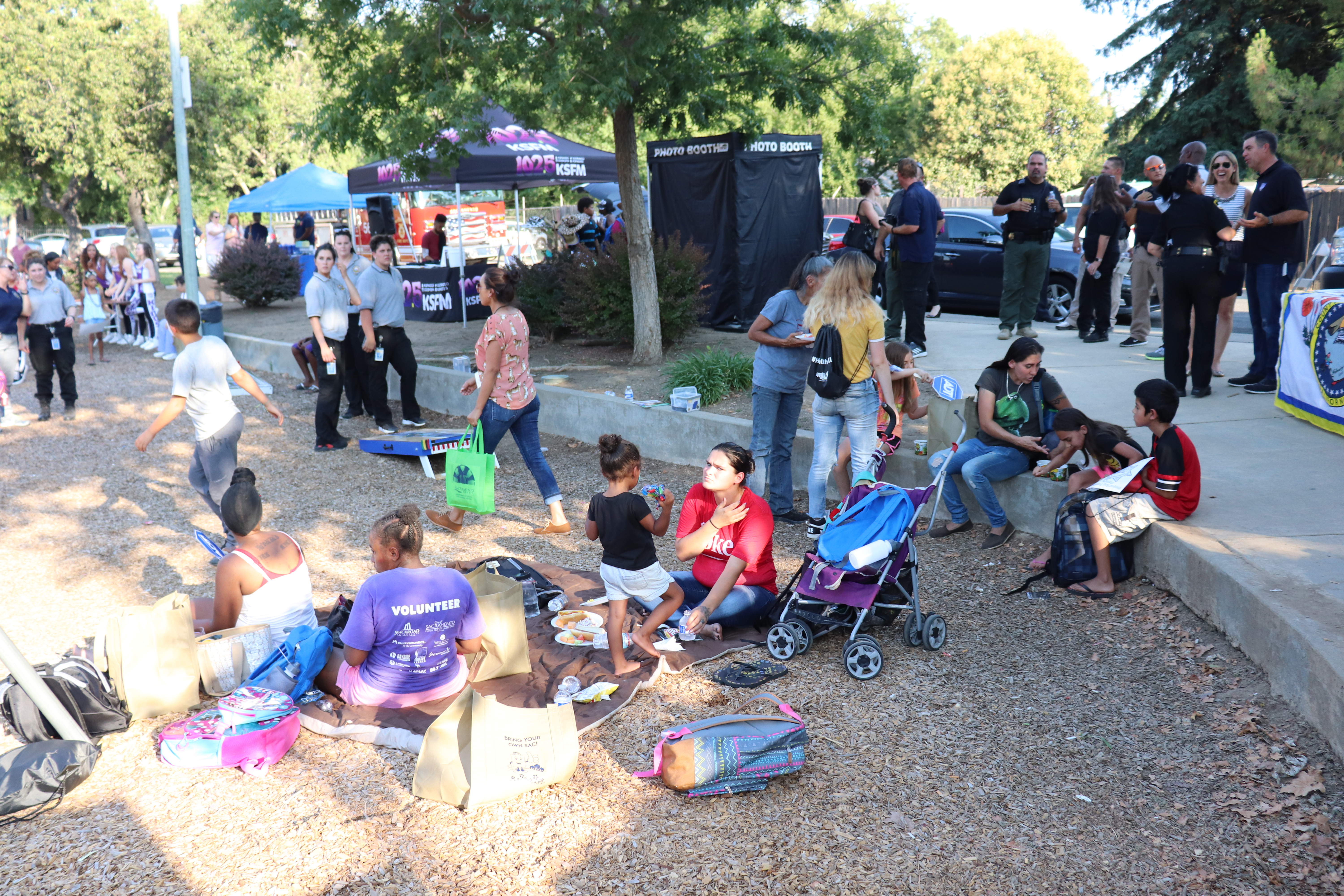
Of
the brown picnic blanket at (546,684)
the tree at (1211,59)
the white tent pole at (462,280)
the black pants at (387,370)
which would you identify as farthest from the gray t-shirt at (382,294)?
the tree at (1211,59)

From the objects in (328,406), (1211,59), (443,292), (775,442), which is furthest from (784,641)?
(1211,59)

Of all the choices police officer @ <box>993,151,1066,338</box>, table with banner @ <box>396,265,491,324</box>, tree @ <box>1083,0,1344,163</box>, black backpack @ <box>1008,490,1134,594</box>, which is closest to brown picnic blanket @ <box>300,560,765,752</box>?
black backpack @ <box>1008,490,1134,594</box>

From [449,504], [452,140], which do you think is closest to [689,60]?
[452,140]

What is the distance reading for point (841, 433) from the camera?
6820 millimetres

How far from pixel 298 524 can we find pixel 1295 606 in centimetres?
649

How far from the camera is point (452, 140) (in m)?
10.9

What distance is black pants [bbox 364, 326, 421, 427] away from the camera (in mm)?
→ 10070

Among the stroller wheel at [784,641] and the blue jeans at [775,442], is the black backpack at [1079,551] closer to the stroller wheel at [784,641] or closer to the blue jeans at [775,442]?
the stroller wheel at [784,641]

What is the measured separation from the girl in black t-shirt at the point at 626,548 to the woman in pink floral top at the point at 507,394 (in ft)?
7.32

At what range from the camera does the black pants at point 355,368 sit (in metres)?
9.98

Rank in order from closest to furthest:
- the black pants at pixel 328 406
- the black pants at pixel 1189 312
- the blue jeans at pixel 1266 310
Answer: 1. the black pants at pixel 1189 312
2. the blue jeans at pixel 1266 310
3. the black pants at pixel 328 406

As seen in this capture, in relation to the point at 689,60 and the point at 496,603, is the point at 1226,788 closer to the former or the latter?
the point at 496,603

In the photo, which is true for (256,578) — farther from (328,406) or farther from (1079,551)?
(328,406)

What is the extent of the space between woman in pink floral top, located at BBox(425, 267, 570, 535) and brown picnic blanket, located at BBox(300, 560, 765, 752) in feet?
5.04
